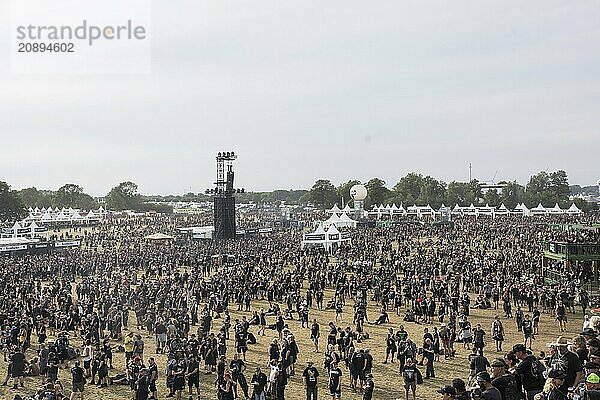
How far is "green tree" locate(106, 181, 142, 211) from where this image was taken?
149000 mm

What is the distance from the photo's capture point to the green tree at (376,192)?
5305 inches

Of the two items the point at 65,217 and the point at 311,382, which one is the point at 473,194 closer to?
the point at 65,217

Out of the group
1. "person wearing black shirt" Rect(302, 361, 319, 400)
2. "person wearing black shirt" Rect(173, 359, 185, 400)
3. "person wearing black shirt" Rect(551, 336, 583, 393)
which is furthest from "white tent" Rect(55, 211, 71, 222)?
"person wearing black shirt" Rect(551, 336, 583, 393)

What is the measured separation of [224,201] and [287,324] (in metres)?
40.2

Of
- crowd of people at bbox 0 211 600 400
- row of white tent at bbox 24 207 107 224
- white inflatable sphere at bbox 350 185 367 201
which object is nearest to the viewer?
crowd of people at bbox 0 211 600 400

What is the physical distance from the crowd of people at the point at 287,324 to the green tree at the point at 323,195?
87762mm

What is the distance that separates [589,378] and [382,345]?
1398 centimetres

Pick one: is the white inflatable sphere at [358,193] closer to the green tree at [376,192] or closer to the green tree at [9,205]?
the green tree at [376,192]

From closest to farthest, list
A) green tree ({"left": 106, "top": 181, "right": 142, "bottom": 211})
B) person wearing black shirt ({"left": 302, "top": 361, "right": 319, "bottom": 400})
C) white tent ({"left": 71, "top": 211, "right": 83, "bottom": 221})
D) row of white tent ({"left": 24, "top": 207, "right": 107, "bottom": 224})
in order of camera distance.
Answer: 1. person wearing black shirt ({"left": 302, "top": 361, "right": 319, "bottom": 400})
2. row of white tent ({"left": 24, "top": 207, "right": 107, "bottom": 224})
3. white tent ({"left": 71, "top": 211, "right": 83, "bottom": 221})
4. green tree ({"left": 106, "top": 181, "right": 142, "bottom": 211})

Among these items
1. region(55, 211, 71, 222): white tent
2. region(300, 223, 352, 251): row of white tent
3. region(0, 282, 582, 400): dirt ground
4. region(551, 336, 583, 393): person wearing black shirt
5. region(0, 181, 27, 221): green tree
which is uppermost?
region(0, 181, 27, 221): green tree

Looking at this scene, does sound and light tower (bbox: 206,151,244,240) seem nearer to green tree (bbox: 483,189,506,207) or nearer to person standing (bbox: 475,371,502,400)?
person standing (bbox: 475,371,502,400)

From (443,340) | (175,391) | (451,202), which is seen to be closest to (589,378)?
(175,391)

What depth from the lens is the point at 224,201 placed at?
64125 millimetres

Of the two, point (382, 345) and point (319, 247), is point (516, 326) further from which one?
point (319, 247)
